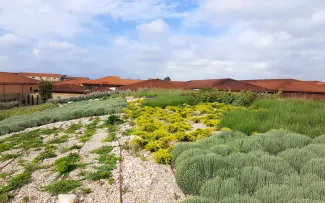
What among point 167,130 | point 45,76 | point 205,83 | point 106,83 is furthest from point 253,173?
point 45,76

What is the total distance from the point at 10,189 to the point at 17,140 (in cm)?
375

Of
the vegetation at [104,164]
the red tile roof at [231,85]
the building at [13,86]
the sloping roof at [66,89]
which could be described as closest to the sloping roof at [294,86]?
the red tile roof at [231,85]

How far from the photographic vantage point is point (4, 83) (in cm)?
3309

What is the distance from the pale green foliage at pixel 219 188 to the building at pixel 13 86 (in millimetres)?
32246

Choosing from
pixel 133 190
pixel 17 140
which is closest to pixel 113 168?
pixel 133 190

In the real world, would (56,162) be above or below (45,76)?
below

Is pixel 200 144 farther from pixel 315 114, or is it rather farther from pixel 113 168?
pixel 315 114

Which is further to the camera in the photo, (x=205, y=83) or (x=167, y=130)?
(x=205, y=83)

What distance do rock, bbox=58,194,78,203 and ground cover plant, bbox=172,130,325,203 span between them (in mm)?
1341

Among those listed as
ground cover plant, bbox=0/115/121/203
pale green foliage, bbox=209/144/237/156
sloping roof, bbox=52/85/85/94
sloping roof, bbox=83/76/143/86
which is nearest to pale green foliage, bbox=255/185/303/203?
pale green foliage, bbox=209/144/237/156

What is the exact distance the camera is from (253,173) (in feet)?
11.5

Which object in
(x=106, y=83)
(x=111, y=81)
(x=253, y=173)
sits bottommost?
(x=253, y=173)

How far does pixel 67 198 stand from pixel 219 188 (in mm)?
1949

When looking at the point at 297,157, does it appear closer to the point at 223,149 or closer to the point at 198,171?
the point at 223,149
